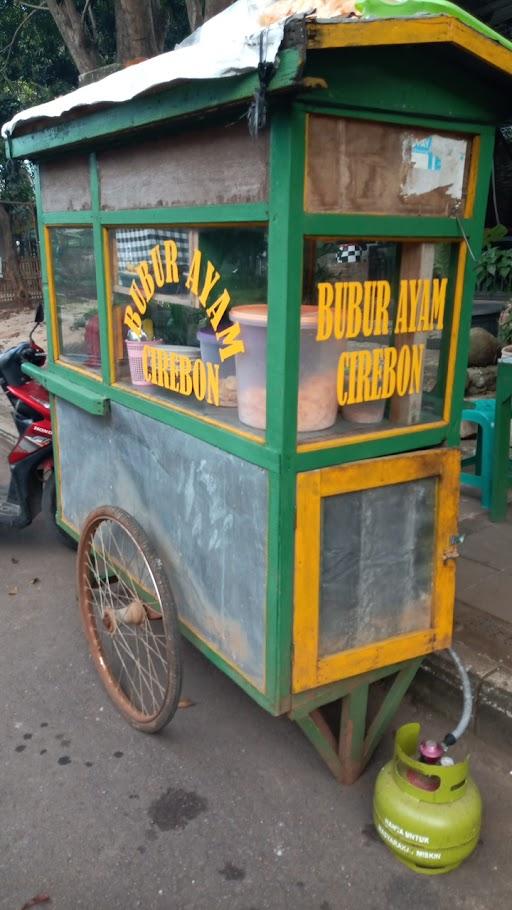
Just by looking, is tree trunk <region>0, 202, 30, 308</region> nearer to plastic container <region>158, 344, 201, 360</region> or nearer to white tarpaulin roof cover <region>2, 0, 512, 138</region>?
plastic container <region>158, 344, 201, 360</region>

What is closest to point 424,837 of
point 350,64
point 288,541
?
point 288,541

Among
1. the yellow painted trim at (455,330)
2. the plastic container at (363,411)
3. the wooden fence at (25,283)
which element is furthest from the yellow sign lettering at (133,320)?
the wooden fence at (25,283)

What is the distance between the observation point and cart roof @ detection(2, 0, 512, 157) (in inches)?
60.5

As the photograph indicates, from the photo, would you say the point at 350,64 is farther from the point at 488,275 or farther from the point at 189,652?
the point at 488,275

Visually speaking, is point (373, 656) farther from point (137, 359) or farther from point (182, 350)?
point (137, 359)

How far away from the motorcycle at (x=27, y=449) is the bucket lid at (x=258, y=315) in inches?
87.4

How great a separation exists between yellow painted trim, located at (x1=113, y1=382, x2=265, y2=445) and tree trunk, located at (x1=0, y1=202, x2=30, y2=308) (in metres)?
14.2

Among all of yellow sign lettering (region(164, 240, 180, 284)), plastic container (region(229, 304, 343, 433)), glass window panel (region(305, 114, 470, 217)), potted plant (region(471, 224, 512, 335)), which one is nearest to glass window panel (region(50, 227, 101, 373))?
yellow sign lettering (region(164, 240, 180, 284))

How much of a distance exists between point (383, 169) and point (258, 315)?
0.50 m

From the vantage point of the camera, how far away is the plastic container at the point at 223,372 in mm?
2303

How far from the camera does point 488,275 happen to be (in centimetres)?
732

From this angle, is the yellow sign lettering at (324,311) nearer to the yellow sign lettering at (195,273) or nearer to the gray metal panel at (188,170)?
the gray metal panel at (188,170)

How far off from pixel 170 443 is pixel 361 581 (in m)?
0.80

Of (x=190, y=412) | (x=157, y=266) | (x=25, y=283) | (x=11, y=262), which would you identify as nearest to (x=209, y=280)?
(x=157, y=266)
